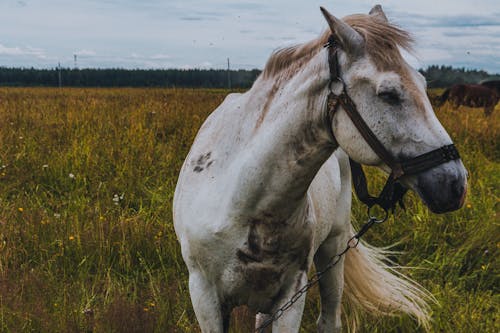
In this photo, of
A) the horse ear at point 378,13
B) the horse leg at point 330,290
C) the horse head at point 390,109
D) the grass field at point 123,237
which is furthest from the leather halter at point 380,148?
the grass field at point 123,237

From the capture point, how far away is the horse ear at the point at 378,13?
6.61 ft

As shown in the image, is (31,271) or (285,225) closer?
(285,225)

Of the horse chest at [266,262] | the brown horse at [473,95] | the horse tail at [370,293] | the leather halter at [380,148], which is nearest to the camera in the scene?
the leather halter at [380,148]

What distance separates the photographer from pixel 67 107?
335 inches

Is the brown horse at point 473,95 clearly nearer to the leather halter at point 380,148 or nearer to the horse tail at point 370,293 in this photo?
the horse tail at point 370,293

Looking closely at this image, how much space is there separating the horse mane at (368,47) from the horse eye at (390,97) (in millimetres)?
93

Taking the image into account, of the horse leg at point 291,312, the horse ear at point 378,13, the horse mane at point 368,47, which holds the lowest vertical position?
the horse leg at point 291,312

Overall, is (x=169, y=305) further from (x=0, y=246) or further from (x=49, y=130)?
(x=49, y=130)

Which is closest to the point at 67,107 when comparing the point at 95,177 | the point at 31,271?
the point at 95,177

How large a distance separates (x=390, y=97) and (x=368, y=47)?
0.20 meters

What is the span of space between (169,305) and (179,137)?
3.62 metres

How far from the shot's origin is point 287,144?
2035 mm

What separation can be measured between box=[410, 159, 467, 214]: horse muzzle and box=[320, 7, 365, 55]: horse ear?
469 millimetres

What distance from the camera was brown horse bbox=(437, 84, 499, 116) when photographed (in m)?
16.0
